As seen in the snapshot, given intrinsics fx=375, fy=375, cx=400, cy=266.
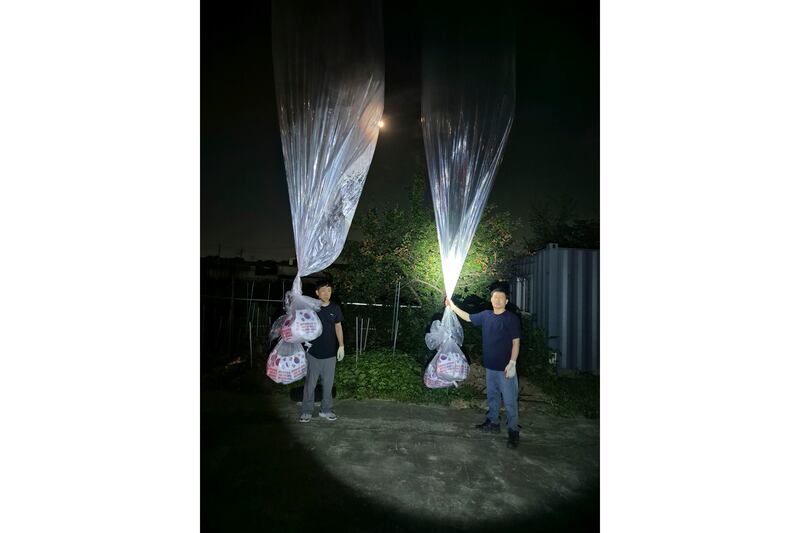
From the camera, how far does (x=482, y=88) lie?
2.71 meters

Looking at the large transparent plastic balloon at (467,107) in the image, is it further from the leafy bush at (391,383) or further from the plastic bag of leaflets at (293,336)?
the leafy bush at (391,383)

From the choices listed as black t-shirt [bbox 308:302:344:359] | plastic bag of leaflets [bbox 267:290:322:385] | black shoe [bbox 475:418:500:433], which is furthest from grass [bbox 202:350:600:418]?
plastic bag of leaflets [bbox 267:290:322:385]

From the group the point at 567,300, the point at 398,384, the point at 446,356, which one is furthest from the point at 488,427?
the point at 567,300

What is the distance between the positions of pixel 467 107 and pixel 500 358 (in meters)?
1.88

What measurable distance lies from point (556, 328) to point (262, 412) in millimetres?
3437

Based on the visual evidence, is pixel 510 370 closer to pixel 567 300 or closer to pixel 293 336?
pixel 293 336

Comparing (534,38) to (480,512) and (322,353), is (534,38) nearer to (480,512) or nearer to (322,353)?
(322,353)

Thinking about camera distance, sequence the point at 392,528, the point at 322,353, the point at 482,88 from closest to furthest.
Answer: the point at 392,528
the point at 482,88
the point at 322,353

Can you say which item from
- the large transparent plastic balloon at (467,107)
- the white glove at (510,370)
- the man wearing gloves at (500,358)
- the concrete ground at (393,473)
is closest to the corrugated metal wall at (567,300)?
the concrete ground at (393,473)

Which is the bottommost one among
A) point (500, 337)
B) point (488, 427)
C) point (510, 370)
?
point (488, 427)

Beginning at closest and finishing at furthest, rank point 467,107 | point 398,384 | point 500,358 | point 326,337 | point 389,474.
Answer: point 389,474 < point 467,107 < point 500,358 < point 326,337 < point 398,384

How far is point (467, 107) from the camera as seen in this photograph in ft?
8.84

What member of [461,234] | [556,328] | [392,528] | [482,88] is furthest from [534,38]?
[392,528]

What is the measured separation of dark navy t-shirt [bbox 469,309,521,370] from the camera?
2.86 m
